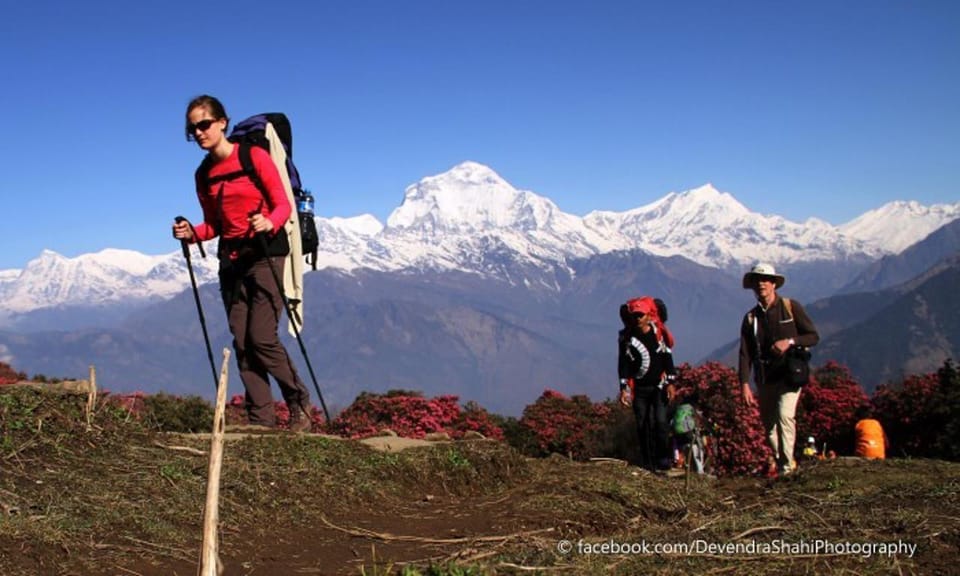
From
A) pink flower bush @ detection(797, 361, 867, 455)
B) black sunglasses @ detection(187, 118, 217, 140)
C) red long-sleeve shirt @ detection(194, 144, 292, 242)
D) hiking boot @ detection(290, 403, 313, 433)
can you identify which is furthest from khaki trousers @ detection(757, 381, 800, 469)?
pink flower bush @ detection(797, 361, 867, 455)

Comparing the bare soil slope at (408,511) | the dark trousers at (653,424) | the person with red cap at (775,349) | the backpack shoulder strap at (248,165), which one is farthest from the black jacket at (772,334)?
the backpack shoulder strap at (248,165)

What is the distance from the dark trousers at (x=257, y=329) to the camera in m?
8.68

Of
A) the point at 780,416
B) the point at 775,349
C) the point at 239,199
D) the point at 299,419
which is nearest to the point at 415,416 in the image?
the point at 299,419

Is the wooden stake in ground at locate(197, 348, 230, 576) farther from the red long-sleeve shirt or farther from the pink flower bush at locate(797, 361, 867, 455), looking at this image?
the pink flower bush at locate(797, 361, 867, 455)

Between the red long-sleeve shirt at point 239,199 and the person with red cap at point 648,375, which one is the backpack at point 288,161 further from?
the person with red cap at point 648,375

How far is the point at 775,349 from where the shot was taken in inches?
383

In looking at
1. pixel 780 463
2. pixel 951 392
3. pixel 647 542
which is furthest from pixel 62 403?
pixel 951 392

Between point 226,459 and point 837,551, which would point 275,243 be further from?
point 837,551

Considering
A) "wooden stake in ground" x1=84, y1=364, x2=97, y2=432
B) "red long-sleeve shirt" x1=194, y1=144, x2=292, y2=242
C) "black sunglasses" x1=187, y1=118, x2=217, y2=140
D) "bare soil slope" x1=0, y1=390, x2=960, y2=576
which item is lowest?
"bare soil slope" x1=0, y1=390, x2=960, y2=576

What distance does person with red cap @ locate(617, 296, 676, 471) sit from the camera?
37.2 feet

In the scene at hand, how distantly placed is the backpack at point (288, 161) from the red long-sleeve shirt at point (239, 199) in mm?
513

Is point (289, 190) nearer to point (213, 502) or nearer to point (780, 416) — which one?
point (780, 416)

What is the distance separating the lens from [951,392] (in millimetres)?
17359

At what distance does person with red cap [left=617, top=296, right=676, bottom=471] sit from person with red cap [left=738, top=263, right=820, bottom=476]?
1321mm
